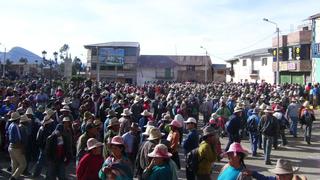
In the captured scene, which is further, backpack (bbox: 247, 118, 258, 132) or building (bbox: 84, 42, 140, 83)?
building (bbox: 84, 42, 140, 83)

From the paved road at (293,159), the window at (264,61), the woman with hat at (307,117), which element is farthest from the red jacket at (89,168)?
the window at (264,61)

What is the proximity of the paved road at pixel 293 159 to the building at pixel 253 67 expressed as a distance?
3736 cm

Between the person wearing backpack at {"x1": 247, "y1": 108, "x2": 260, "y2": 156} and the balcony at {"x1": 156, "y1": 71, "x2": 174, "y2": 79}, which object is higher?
the balcony at {"x1": 156, "y1": 71, "x2": 174, "y2": 79}

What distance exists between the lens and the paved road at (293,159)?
497 inches

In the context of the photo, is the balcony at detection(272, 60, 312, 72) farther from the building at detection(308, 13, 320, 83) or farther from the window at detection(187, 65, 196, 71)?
the window at detection(187, 65, 196, 71)

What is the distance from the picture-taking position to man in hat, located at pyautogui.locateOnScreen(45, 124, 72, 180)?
9.79 m

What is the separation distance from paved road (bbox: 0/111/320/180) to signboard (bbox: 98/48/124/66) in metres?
55.4

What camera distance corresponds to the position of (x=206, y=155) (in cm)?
832

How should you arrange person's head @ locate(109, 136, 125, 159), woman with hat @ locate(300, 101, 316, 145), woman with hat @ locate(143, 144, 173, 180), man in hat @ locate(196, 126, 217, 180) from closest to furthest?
woman with hat @ locate(143, 144, 173, 180)
person's head @ locate(109, 136, 125, 159)
man in hat @ locate(196, 126, 217, 180)
woman with hat @ locate(300, 101, 316, 145)

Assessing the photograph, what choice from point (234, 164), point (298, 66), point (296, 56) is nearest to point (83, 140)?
point (234, 164)

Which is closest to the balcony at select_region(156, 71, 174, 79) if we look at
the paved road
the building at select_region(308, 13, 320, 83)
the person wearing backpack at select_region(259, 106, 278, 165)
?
the building at select_region(308, 13, 320, 83)

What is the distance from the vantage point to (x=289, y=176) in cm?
544

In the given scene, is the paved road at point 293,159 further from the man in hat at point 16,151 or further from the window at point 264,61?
the window at point 264,61

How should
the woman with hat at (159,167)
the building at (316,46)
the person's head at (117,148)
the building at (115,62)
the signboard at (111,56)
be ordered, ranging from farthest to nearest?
the building at (115,62), the signboard at (111,56), the building at (316,46), the person's head at (117,148), the woman with hat at (159,167)
